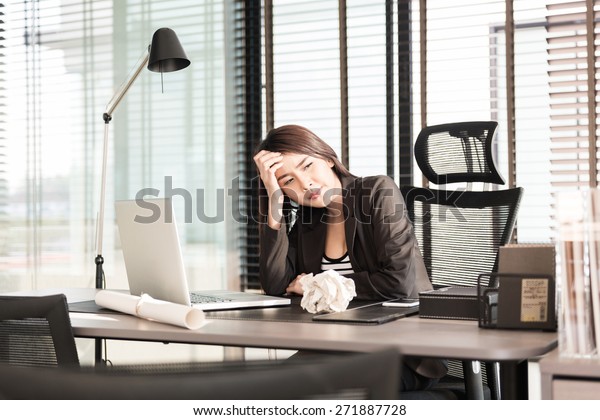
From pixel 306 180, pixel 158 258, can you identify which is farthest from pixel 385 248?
pixel 158 258

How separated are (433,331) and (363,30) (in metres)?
2.48

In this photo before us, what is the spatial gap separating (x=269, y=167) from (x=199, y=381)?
1825mm

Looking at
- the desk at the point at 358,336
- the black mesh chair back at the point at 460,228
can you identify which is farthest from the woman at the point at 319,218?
the desk at the point at 358,336

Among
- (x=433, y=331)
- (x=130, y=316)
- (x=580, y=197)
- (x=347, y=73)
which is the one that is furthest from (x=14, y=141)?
(x=580, y=197)

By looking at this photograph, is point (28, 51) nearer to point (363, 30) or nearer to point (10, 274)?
point (10, 274)

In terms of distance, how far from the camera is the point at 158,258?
6.19ft

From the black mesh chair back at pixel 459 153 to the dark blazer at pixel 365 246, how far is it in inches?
6.3

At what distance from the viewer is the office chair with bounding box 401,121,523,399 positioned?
2.44m

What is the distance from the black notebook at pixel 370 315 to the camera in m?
1.66

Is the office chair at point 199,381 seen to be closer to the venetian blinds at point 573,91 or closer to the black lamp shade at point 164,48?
the black lamp shade at point 164,48

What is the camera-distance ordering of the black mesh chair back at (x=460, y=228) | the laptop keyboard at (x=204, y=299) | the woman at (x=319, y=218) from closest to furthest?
the laptop keyboard at (x=204, y=299) < the woman at (x=319, y=218) < the black mesh chair back at (x=460, y=228)

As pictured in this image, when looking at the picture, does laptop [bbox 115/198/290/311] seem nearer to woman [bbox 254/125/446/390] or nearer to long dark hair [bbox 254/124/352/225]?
woman [bbox 254/125/446/390]

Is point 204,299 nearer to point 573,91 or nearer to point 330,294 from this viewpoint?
point 330,294

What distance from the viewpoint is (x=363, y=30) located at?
370 cm
